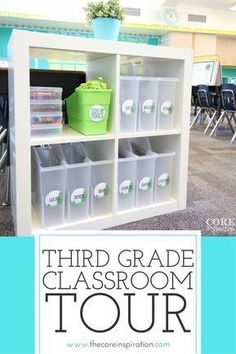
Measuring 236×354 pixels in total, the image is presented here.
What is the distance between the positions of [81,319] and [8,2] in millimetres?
8304

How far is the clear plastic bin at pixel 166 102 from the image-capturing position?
6.48 ft

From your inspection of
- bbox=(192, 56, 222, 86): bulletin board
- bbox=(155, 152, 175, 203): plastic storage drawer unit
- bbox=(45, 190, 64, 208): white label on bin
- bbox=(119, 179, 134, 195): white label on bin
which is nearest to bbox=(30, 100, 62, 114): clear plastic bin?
bbox=(45, 190, 64, 208): white label on bin

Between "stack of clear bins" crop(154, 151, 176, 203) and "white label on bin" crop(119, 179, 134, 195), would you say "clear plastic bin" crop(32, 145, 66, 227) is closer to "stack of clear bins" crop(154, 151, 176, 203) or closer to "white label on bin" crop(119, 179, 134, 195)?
"white label on bin" crop(119, 179, 134, 195)

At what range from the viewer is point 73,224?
5.84ft

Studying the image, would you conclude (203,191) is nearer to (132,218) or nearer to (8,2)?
(132,218)

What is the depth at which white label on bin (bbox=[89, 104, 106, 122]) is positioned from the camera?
5.73 feet

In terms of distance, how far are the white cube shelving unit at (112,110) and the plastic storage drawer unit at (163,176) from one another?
0.04 metres

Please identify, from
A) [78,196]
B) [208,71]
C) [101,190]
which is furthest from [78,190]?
[208,71]

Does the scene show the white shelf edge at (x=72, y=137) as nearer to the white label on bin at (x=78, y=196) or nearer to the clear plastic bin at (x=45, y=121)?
the clear plastic bin at (x=45, y=121)

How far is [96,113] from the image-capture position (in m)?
1.75

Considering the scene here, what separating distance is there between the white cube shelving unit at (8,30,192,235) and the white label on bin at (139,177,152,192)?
10 centimetres

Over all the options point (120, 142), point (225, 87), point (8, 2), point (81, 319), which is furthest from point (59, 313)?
point (8, 2)

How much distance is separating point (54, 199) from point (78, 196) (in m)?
0.13

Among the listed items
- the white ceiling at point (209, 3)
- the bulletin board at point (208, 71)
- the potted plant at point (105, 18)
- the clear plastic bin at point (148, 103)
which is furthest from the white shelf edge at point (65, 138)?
the white ceiling at point (209, 3)
